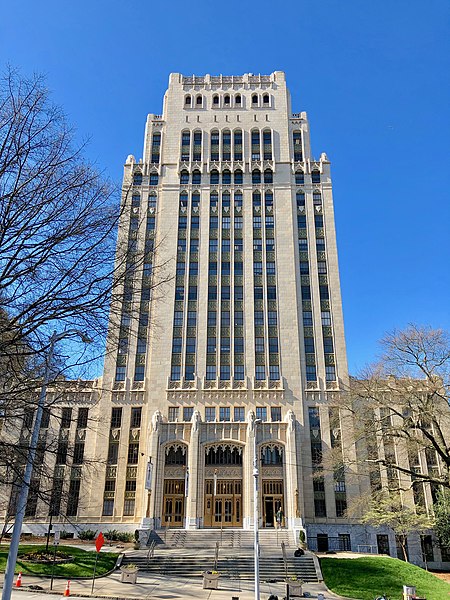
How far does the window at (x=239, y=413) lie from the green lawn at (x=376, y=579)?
57.2 ft

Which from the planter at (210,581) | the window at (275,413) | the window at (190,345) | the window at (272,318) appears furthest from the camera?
the window at (272,318)

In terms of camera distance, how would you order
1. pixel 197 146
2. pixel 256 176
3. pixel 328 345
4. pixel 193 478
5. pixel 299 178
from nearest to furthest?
pixel 193 478 < pixel 328 345 < pixel 299 178 < pixel 256 176 < pixel 197 146

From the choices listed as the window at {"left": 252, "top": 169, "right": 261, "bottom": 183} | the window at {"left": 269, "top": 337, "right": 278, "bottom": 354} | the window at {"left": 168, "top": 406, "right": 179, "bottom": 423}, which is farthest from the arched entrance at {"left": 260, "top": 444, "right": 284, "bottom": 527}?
the window at {"left": 252, "top": 169, "right": 261, "bottom": 183}

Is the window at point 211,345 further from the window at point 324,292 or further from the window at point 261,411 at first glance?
the window at point 324,292

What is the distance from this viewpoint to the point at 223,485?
43.6m

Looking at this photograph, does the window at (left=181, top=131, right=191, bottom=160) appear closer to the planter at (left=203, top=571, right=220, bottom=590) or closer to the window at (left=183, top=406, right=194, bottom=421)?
the window at (left=183, top=406, right=194, bottom=421)

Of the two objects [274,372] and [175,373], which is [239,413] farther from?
[175,373]

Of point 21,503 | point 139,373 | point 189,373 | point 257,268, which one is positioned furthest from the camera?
point 257,268

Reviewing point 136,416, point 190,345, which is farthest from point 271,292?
point 136,416

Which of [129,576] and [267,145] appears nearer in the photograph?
[129,576]

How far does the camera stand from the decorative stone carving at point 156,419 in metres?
44.6

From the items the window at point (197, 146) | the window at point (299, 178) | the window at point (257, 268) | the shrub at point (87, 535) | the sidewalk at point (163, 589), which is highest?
the window at point (197, 146)

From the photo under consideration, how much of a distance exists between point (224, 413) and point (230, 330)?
9.00 metres

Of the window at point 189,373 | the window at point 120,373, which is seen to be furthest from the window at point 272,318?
the window at point 120,373
